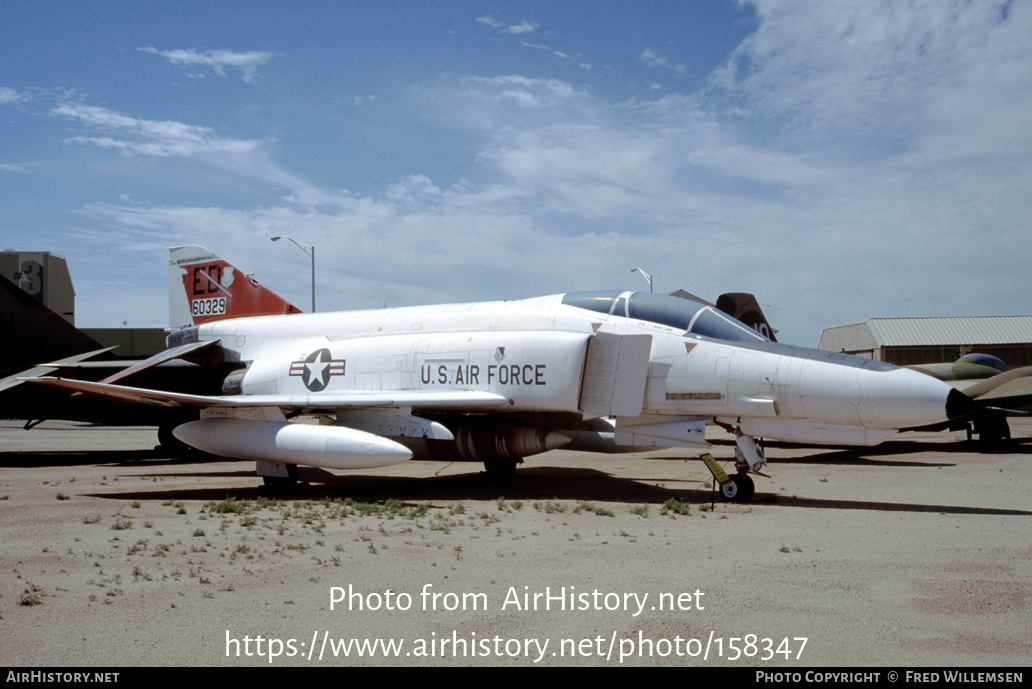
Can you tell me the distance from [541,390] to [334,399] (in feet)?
10.6

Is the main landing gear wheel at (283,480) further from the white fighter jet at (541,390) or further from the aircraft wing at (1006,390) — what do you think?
the aircraft wing at (1006,390)

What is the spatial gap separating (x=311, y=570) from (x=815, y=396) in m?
6.30

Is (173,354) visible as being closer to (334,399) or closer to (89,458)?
(334,399)

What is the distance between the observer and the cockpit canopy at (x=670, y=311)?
10.6 metres

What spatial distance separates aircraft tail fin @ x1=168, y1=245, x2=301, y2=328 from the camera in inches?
644

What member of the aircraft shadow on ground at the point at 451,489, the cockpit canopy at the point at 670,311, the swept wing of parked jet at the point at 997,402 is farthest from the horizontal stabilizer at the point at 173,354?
the swept wing of parked jet at the point at 997,402

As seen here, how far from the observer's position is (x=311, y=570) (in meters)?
6.41

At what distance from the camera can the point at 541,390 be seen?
10.8 meters

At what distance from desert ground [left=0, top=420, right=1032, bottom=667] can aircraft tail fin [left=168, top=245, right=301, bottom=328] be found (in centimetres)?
527

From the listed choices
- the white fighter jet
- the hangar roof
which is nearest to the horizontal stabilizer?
the white fighter jet

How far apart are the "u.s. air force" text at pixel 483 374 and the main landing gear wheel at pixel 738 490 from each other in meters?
2.84

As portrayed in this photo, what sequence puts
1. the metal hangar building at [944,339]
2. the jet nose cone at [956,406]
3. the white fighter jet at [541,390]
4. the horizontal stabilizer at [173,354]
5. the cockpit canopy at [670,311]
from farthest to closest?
the metal hangar building at [944,339] → the horizontal stabilizer at [173,354] → the cockpit canopy at [670,311] → the white fighter jet at [541,390] → the jet nose cone at [956,406]

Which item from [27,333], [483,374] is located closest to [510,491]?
[483,374]

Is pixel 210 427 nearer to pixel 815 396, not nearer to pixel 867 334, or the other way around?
pixel 815 396
